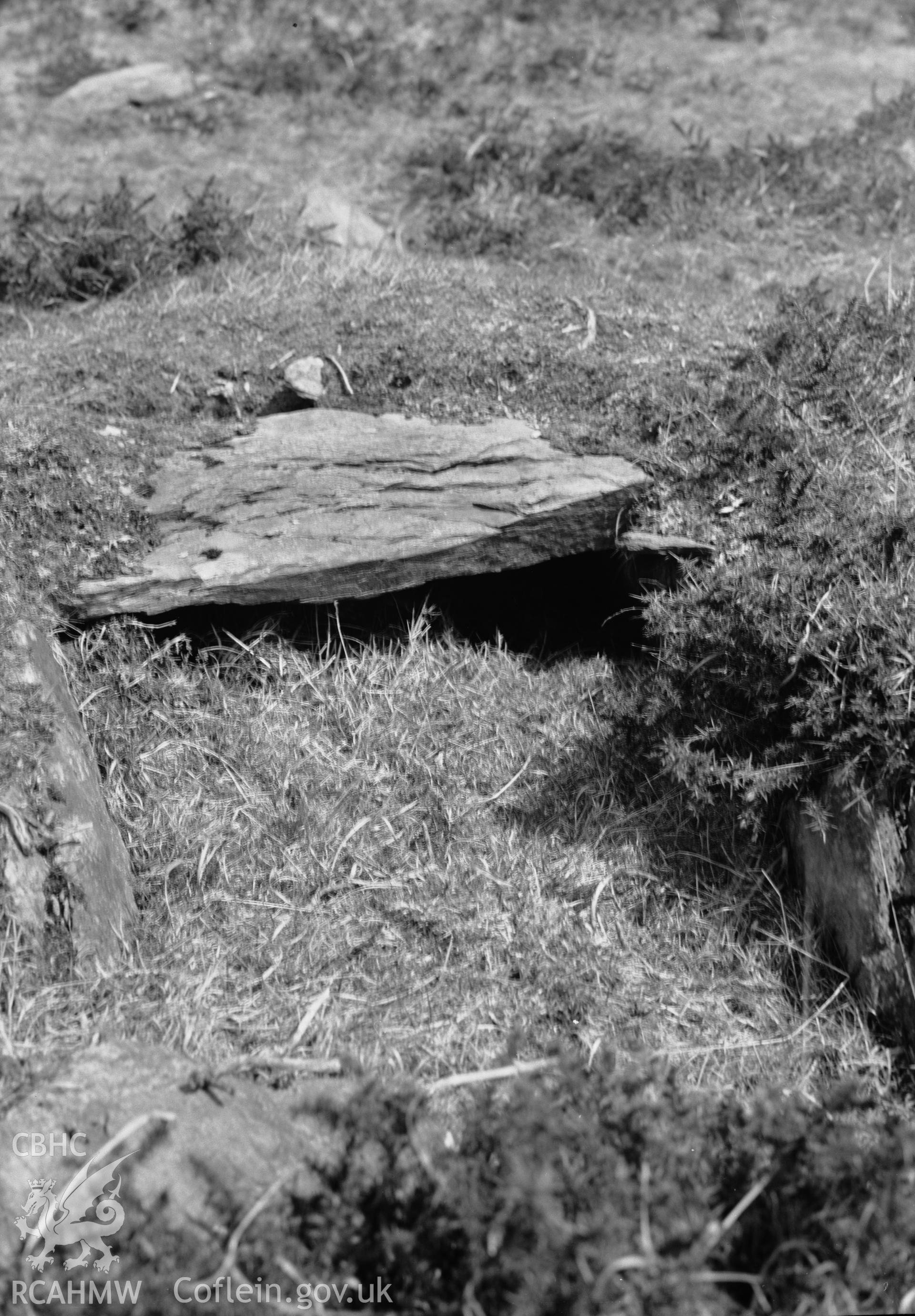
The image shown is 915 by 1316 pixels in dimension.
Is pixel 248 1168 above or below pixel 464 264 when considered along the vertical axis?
below

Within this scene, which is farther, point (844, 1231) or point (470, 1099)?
point (470, 1099)

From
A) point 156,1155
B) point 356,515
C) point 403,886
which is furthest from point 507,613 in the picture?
point 156,1155

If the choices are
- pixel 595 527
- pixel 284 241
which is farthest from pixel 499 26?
pixel 595 527

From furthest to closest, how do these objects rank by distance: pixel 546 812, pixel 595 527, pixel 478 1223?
pixel 595 527 → pixel 546 812 → pixel 478 1223

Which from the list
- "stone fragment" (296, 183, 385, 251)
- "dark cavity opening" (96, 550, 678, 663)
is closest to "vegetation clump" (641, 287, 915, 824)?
"dark cavity opening" (96, 550, 678, 663)

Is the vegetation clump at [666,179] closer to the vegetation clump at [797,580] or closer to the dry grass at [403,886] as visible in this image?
the vegetation clump at [797,580]

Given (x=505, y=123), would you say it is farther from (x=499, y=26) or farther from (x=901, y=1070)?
(x=901, y=1070)

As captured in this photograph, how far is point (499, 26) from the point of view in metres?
10.2

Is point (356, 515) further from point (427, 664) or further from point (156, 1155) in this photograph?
point (156, 1155)

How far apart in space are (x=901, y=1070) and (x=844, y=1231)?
3.63 ft

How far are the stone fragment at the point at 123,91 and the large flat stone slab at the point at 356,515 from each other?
569cm

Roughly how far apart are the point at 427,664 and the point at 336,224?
3.94 meters

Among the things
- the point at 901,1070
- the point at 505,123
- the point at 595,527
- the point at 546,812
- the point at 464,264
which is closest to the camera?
the point at 901,1070

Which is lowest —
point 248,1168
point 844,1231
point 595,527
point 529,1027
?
point 529,1027
